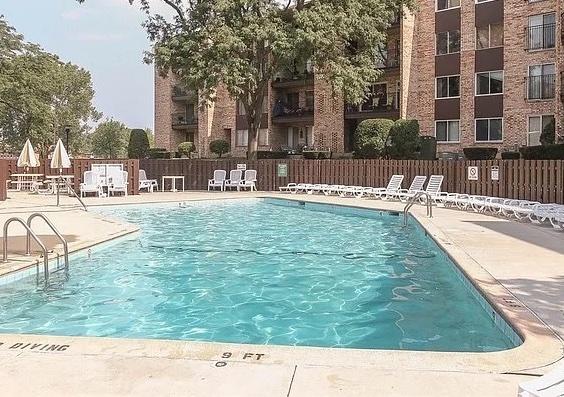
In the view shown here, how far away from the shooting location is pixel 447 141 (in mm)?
32500

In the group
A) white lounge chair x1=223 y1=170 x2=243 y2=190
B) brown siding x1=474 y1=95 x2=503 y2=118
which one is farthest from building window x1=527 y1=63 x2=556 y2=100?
white lounge chair x1=223 y1=170 x2=243 y2=190

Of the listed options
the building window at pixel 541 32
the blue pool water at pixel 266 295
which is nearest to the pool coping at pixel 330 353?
the blue pool water at pixel 266 295

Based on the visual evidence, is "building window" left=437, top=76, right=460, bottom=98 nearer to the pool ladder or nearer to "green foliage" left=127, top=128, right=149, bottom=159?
"green foliage" left=127, top=128, right=149, bottom=159

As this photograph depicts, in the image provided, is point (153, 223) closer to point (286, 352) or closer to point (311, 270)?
point (311, 270)

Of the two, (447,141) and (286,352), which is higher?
(447,141)

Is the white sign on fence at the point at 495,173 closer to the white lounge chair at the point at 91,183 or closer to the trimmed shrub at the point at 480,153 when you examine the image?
the trimmed shrub at the point at 480,153

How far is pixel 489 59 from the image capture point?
102 ft

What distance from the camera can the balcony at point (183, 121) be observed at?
162 feet

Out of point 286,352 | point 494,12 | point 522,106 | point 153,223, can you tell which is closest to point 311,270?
point 286,352

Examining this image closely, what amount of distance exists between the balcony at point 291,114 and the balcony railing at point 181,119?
35.2 feet

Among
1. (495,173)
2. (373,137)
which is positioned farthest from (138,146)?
(495,173)

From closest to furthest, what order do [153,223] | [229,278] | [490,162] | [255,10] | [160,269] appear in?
[229,278] → [160,269] → [153,223] → [490,162] → [255,10]

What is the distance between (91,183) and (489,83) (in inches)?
814

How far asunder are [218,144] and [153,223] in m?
27.8
